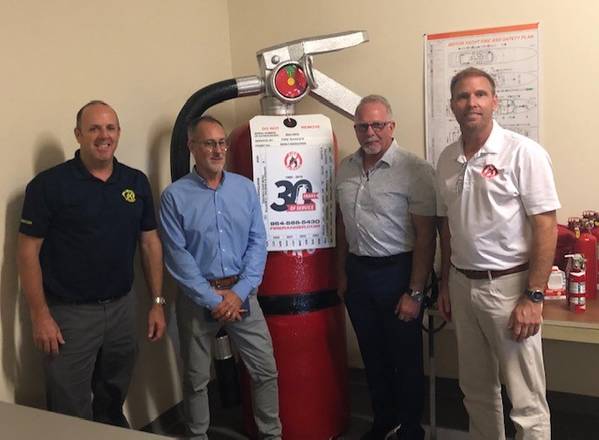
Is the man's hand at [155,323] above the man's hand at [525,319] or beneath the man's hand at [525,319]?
beneath

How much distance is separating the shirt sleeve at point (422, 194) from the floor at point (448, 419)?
1.11m

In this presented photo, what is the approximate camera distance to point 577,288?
2191mm

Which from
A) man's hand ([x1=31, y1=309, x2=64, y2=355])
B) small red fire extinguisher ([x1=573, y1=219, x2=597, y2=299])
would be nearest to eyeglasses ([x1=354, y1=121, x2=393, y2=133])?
small red fire extinguisher ([x1=573, y1=219, x2=597, y2=299])

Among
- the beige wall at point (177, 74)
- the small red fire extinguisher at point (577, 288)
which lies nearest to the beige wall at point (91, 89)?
the beige wall at point (177, 74)

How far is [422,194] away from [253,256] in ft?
2.43

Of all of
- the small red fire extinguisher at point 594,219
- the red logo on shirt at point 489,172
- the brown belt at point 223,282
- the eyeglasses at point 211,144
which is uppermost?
the eyeglasses at point 211,144

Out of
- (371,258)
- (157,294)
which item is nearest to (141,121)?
(157,294)

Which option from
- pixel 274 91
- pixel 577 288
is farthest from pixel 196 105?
pixel 577 288

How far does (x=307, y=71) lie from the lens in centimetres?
266

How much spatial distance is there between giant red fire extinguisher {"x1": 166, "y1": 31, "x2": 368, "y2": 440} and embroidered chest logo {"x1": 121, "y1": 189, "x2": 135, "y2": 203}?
31 cm

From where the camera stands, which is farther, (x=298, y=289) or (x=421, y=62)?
(x=421, y=62)

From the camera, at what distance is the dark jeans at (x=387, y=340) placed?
93.7 inches

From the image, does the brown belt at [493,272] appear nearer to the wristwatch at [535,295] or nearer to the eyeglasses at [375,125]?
the wristwatch at [535,295]

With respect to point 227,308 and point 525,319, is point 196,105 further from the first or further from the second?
point 525,319
